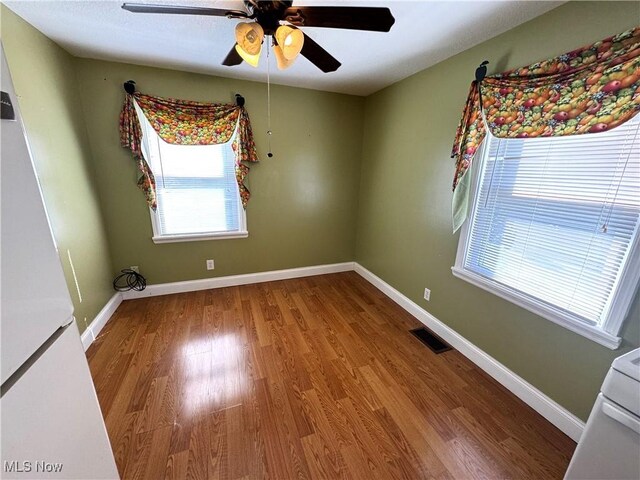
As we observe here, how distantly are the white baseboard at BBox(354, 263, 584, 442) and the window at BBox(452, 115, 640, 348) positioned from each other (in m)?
0.50

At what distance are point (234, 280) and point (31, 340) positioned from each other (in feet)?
8.29

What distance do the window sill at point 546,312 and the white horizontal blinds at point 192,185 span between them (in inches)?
97.8

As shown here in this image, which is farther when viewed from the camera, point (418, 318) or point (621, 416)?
point (418, 318)

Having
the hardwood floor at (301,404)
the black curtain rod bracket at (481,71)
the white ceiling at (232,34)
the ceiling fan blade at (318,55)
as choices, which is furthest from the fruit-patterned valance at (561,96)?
the hardwood floor at (301,404)

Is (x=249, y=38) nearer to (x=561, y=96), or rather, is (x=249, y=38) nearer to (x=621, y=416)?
(x=561, y=96)

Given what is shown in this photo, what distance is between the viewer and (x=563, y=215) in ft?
4.73

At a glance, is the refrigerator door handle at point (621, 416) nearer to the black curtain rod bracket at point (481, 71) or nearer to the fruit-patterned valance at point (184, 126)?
the black curtain rod bracket at point (481, 71)

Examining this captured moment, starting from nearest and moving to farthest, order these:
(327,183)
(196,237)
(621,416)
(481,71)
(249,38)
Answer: (621,416) < (249,38) < (481,71) < (196,237) < (327,183)

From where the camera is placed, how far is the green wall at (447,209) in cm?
135

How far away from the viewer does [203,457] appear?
127 centimetres

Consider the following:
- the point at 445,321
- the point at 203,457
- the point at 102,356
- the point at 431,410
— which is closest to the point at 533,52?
the point at 445,321

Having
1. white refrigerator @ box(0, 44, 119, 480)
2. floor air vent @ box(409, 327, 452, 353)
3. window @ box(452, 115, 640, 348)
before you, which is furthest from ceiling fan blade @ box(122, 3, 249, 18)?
floor air vent @ box(409, 327, 452, 353)

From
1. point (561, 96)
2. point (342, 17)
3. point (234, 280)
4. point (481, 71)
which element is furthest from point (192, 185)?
point (561, 96)

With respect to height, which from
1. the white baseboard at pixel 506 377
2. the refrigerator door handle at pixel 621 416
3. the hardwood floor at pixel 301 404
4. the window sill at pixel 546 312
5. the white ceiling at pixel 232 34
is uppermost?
the white ceiling at pixel 232 34
